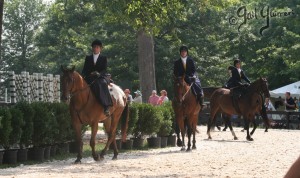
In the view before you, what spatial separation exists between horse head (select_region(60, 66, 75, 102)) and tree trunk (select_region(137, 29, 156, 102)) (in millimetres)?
15867

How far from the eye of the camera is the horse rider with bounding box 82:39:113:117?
50.1 ft

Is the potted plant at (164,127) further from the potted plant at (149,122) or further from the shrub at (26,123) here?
the shrub at (26,123)

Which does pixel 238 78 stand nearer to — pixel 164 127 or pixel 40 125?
pixel 164 127

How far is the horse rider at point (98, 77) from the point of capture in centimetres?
1526

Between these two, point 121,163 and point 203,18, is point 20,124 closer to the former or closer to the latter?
point 121,163

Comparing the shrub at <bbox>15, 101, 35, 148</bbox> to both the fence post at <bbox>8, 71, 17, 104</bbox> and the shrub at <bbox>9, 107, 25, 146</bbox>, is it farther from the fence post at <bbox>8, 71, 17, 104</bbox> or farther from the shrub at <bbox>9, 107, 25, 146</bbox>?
the fence post at <bbox>8, 71, 17, 104</bbox>

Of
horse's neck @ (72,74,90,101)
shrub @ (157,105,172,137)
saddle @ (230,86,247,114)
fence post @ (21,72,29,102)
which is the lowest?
shrub @ (157,105,172,137)

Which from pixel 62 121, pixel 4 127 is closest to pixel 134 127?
pixel 62 121

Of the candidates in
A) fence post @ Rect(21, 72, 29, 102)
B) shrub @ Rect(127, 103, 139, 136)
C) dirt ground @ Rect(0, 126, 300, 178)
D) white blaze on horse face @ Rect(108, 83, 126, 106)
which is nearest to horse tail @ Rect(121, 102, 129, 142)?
dirt ground @ Rect(0, 126, 300, 178)

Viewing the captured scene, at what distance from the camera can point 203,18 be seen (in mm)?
50938

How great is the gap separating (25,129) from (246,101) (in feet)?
37.8

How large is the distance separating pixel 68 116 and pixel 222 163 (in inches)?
173

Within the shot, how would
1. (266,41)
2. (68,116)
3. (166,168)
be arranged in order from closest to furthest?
(166,168) < (68,116) < (266,41)

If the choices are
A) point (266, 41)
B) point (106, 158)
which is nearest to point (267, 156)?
point (106, 158)
